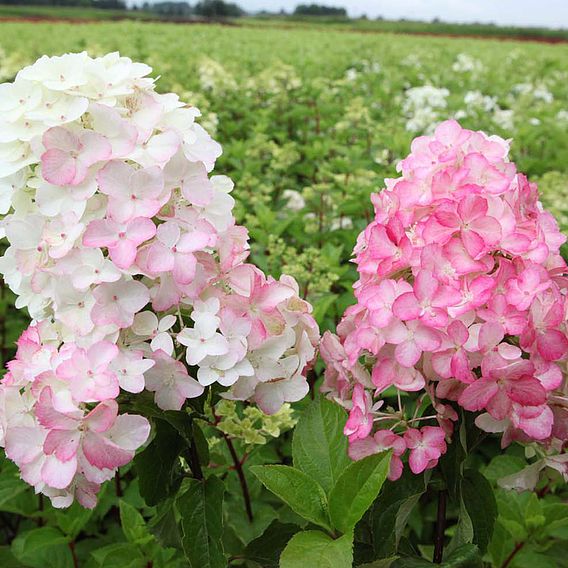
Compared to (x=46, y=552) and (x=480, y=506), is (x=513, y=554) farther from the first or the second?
(x=46, y=552)

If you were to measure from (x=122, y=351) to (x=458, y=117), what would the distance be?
4.11 meters

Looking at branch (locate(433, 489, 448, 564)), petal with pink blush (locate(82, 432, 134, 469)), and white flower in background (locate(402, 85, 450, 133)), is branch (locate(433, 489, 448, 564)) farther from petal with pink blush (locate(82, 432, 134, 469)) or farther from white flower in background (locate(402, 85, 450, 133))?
white flower in background (locate(402, 85, 450, 133))

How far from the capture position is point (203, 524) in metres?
1.16

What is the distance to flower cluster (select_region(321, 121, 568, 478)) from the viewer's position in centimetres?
97

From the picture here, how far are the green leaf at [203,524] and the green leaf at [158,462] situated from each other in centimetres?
5

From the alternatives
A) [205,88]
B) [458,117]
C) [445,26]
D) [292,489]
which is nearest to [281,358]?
[292,489]

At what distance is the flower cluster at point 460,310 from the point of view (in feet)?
3.18

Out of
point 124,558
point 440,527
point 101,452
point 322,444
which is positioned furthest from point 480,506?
point 124,558

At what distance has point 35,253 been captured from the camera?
1022mm

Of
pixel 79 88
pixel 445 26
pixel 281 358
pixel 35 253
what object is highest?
pixel 79 88

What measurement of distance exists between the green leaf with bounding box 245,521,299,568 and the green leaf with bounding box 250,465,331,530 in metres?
0.24

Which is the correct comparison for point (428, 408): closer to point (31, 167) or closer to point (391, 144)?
point (31, 167)

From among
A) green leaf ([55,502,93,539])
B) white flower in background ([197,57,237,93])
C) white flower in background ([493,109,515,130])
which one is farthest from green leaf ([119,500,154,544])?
white flower in background ([197,57,237,93])

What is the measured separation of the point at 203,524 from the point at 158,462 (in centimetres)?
13
